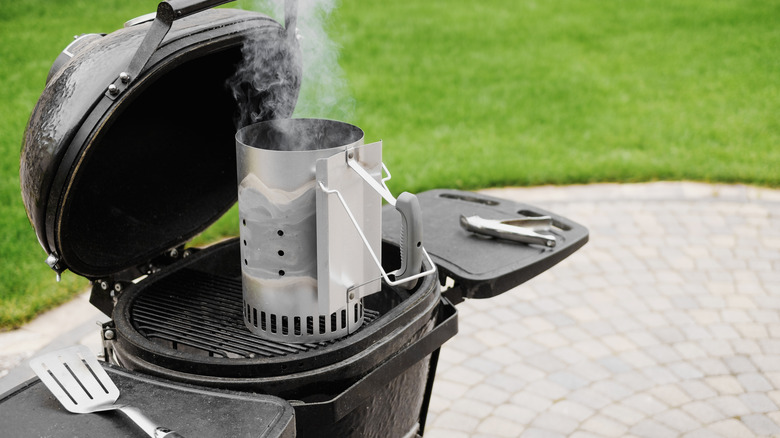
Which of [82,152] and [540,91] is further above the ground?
[82,152]

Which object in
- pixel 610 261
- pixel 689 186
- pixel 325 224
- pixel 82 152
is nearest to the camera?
pixel 82 152

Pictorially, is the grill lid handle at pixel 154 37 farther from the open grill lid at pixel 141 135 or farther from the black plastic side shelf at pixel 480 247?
the black plastic side shelf at pixel 480 247

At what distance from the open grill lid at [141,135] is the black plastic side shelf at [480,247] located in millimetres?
571

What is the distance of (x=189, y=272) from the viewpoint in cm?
219

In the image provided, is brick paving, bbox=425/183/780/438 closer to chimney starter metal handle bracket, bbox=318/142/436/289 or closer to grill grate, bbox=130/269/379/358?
grill grate, bbox=130/269/379/358

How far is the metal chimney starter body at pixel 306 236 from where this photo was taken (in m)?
1.68

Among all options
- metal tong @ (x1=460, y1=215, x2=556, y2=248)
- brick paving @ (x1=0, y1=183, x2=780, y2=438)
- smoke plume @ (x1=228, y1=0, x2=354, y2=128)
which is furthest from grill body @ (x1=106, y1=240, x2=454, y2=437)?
brick paving @ (x1=0, y1=183, x2=780, y2=438)

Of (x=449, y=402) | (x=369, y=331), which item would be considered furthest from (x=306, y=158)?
(x=449, y=402)

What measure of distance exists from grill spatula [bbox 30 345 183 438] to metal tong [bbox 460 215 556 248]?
3.88 feet

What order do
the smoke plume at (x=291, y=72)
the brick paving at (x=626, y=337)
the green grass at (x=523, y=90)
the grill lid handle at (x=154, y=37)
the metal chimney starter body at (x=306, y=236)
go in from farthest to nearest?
1. the green grass at (x=523, y=90)
2. the brick paving at (x=626, y=337)
3. the smoke plume at (x=291, y=72)
4. the metal chimney starter body at (x=306, y=236)
5. the grill lid handle at (x=154, y=37)

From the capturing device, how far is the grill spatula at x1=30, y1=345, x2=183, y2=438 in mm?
1481

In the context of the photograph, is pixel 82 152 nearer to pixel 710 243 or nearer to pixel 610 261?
pixel 610 261

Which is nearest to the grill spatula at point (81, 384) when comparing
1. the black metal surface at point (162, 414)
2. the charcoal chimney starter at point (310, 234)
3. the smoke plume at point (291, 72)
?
the black metal surface at point (162, 414)

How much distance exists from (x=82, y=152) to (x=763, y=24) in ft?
28.3
